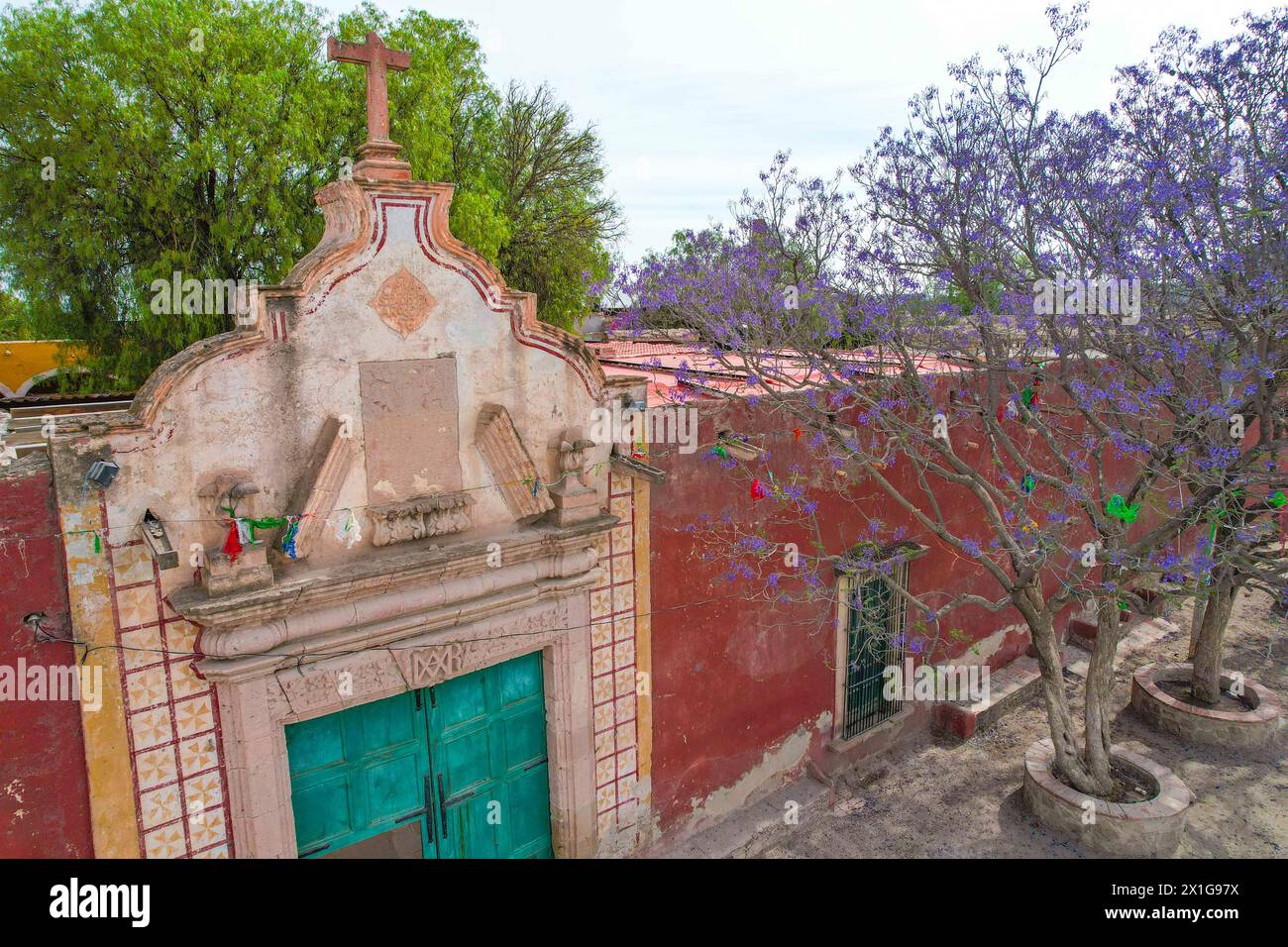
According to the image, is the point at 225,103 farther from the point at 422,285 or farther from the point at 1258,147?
the point at 1258,147

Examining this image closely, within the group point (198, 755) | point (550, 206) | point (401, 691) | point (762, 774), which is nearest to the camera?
point (198, 755)

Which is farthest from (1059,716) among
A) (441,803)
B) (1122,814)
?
(441,803)

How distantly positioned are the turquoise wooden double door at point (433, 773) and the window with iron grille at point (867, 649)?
347 centimetres

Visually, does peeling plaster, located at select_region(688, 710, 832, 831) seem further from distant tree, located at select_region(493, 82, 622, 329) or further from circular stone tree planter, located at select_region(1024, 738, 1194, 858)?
distant tree, located at select_region(493, 82, 622, 329)

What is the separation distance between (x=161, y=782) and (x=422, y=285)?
10.7ft

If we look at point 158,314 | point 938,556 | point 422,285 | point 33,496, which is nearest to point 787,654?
point 938,556

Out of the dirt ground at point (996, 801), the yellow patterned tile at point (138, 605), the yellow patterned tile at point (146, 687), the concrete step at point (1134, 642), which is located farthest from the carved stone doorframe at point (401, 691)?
the concrete step at point (1134, 642)

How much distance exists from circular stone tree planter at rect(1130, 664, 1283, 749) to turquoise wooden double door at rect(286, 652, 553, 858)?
7215 millimetres

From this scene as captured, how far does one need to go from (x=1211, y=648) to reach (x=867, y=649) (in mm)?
3964

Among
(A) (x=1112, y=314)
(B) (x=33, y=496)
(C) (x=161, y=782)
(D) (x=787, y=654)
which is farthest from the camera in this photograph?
(D) (x=787, y=654)

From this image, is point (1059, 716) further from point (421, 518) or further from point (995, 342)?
point (421, 518)

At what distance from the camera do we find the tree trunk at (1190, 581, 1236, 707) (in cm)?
940

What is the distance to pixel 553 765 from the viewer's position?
667cm

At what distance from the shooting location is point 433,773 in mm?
6086
